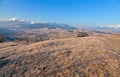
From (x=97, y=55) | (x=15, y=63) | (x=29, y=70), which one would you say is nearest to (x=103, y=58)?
(x=97, y=55)

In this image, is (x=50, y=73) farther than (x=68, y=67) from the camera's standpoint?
No

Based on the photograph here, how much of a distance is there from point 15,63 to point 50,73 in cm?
480

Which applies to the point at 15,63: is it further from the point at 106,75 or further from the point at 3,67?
the point at 106,75

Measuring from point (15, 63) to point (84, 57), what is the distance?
7.68 m

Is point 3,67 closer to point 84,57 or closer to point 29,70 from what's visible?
point 29,70

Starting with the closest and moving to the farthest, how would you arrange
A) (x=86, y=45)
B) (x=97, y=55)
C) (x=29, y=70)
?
(x=29, y=70) → (x=97, y=55) → (x=86, y=45)

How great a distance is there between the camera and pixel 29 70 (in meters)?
18.2

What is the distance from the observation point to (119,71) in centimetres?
1745

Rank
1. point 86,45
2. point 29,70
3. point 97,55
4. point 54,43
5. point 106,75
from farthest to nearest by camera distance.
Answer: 1. point 54,43
2. point 86,45
3. point 97,55
4. point 29,70
5. point 106,75

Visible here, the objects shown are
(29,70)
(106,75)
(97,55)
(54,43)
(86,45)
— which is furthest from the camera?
(54,43)

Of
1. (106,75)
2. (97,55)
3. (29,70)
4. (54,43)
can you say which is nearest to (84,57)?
(97,55)

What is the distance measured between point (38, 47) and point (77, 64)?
28.8 ft

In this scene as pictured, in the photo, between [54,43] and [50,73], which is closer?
[50,73]

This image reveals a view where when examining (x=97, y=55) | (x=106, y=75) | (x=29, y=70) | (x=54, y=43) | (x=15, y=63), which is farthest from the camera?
(x=54, y=43)
